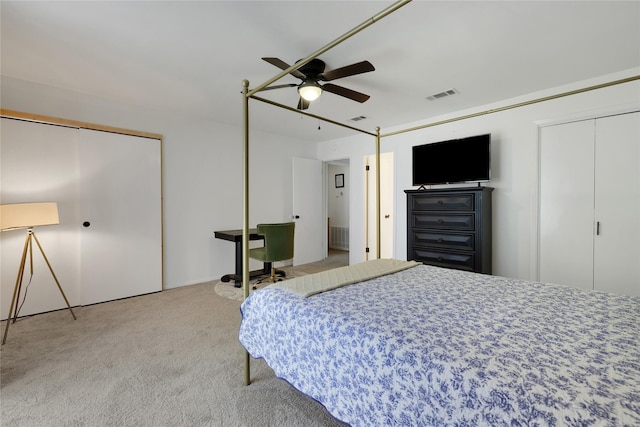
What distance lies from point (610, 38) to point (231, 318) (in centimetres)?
401

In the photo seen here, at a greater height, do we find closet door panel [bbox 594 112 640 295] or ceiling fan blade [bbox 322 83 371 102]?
ceiling fan blade [bbox 322 83 371 102]

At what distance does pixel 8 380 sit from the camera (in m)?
1.88

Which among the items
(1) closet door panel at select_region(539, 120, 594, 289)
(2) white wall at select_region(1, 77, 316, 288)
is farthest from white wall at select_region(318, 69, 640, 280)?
(2) white wall at select_region(1, 77, 316, 288)

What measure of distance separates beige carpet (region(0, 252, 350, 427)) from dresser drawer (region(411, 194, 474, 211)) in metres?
2.53

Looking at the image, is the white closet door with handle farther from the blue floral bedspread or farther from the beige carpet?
the blue floral bedspread

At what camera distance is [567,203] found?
304cm

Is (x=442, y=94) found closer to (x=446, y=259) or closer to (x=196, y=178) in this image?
(x=446, y=259)

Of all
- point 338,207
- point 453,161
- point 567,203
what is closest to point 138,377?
point 453,161

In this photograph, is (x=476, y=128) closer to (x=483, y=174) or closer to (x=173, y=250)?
(x=483, y=174)

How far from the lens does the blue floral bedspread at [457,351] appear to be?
0.80 metres

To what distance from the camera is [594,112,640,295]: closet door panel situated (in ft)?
8.82

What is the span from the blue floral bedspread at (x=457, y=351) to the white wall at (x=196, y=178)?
2775 millimetres

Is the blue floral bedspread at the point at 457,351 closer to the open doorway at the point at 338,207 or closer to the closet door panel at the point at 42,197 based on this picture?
the closet door panel at the point at 42,197

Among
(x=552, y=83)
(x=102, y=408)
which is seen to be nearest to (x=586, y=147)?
(x=552, y=83)
